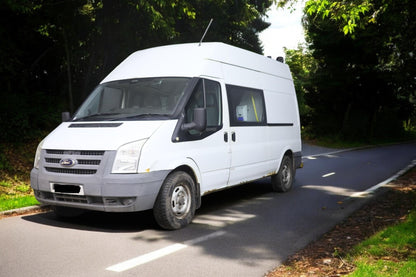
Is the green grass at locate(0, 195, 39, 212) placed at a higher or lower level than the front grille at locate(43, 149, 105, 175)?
lower

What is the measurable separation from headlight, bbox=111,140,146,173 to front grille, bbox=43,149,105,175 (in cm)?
23

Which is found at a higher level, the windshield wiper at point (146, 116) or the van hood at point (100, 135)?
the windshield wiper at point (146, 116)

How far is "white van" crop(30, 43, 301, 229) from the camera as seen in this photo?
5754 mm

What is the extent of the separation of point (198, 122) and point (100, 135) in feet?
4.41

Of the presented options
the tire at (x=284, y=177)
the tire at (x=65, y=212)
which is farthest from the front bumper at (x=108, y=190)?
the tire at (x=284, y=177)

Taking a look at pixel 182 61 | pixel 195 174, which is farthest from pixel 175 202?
pixel 182 61

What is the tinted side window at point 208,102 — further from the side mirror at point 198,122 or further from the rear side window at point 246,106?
the rear side window at point 246,106

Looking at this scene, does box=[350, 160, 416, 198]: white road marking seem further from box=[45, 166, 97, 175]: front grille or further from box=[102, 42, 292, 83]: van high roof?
box=[45, 166, 97, 175]: front grille

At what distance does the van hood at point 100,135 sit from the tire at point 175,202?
0.75 m

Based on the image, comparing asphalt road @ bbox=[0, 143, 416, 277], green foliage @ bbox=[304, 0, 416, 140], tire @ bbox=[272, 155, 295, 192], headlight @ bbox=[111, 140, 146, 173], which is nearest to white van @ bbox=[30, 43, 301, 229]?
headlight @ bbox=[111, 140, 146, 173]

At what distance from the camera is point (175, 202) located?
245 inches

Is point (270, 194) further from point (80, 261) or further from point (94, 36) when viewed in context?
point (94, 36)

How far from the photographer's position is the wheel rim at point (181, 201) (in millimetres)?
6234

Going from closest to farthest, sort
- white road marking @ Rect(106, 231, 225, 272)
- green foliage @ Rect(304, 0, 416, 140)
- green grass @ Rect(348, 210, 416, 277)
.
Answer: green grass @ Rect(348, 210, 416, 277), white road marking @ Rect(106, 231, 225, 272), green foliage @ Rect(304, 0, 416, 140)
